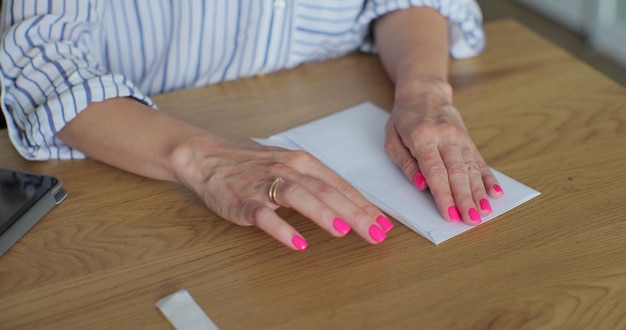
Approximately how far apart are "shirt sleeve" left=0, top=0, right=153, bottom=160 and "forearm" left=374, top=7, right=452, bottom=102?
390 millimetres

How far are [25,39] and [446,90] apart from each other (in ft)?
1.97

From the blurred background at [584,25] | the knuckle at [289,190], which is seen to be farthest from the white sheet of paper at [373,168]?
the blurred background at [584,25]

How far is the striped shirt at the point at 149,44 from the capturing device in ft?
3.39

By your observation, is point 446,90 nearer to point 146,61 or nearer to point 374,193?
point 374,193

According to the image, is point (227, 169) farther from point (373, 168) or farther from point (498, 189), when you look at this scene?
point (498, 189)

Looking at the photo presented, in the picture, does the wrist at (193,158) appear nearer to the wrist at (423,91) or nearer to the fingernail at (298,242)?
the fingernail at (298,242)

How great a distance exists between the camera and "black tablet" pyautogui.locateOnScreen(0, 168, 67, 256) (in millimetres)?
870

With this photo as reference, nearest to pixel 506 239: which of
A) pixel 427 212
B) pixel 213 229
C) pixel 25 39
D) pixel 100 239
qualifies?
pixel 427 212

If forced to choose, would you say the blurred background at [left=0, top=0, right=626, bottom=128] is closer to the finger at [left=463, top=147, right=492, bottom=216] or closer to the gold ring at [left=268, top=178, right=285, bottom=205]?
the finger at [left=463, top=147, right=492, bottom=216]

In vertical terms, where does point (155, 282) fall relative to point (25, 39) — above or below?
below

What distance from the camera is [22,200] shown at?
0.91 m

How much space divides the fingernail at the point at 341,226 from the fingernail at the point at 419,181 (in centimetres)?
15

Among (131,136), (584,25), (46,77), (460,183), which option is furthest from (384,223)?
(584,25)

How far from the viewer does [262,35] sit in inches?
48.6
